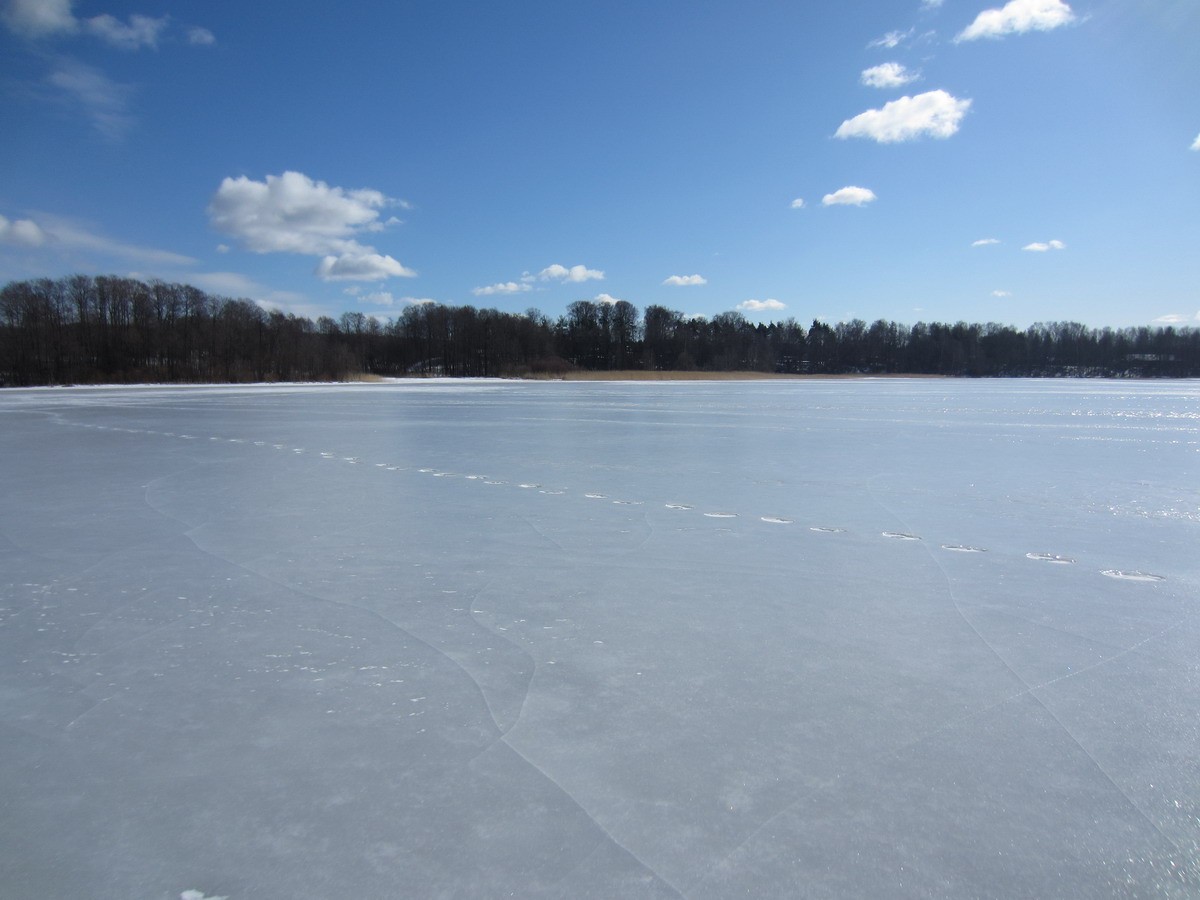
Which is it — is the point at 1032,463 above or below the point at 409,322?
below

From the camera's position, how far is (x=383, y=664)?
2246mm

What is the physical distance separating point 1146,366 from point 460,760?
100680mm

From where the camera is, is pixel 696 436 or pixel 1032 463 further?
pixel 696 436

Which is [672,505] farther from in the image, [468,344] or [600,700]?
[468,344]

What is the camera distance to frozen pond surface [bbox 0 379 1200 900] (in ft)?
4.49

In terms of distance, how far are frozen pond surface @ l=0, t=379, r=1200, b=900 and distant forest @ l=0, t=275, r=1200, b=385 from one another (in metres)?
44.6

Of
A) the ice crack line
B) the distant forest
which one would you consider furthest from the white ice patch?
the distant forest

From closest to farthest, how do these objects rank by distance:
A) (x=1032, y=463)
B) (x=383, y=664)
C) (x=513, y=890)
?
(x=513, y=890) < (x=383, y=664) < (x=1032, y=463)

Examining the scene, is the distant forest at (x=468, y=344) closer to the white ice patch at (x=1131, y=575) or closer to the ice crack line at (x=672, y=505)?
the ice crack line at (x=672, y=505)

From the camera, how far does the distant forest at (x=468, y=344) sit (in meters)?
44.7

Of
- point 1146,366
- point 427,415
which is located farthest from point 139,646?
point 1146,366

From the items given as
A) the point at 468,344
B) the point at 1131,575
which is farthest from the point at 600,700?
the point at 468,344

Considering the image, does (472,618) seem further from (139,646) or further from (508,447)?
(508,447)

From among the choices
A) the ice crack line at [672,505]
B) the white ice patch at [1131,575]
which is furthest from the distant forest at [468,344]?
the white ice patch at [1131,575]
